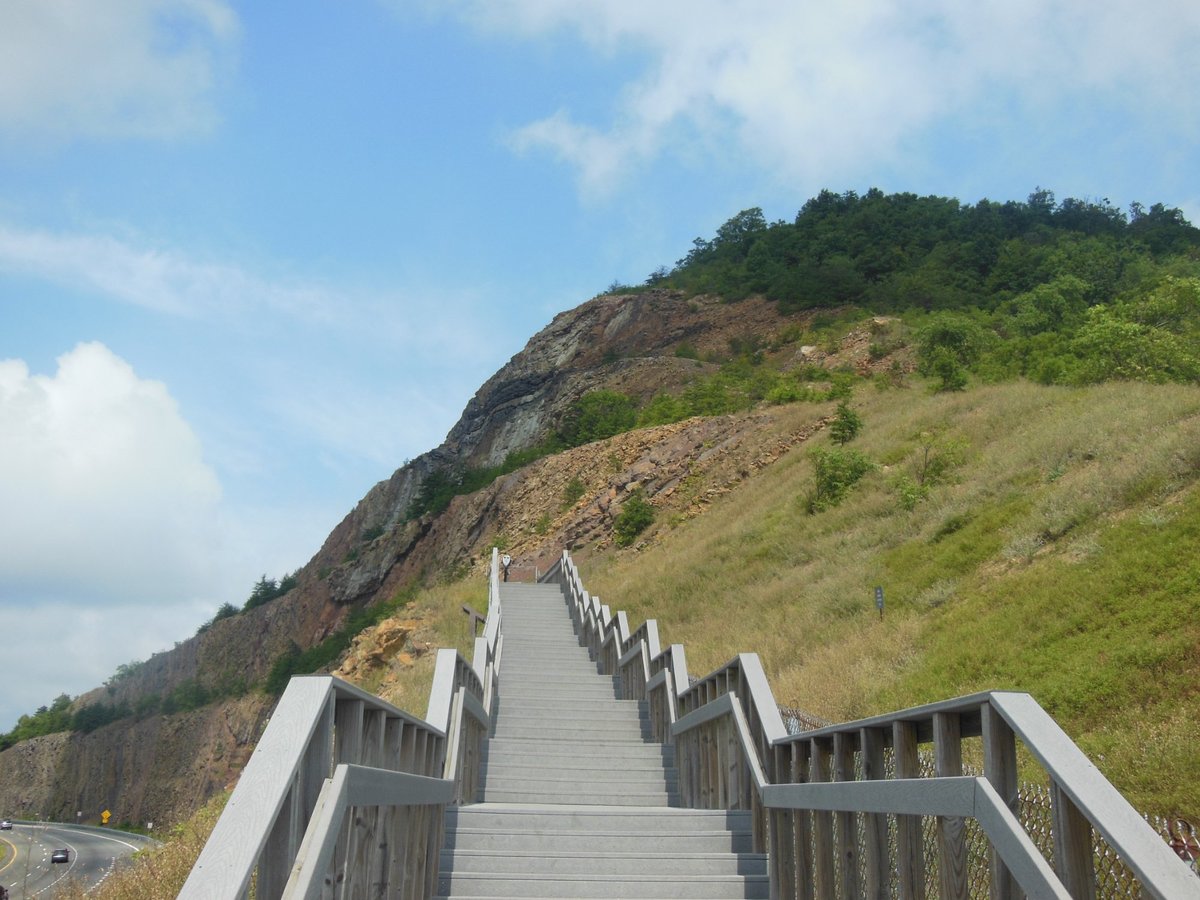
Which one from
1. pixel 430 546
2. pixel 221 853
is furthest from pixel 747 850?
pixel 430 546

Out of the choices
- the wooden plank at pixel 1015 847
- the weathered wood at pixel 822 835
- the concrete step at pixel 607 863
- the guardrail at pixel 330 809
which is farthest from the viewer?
the concrete step at pixel 607 863

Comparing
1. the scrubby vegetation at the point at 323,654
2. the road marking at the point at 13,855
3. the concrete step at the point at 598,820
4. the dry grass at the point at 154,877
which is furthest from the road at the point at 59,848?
the concrete step at the point at 598,820

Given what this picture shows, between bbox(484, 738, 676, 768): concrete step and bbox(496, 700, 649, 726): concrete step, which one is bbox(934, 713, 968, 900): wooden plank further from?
bbox(496, 700, 649, 726): concrete step

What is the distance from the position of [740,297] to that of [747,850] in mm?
66510

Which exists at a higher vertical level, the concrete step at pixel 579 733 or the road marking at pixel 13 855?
the concrete step at pixel 579 733

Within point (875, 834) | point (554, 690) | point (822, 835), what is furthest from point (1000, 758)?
point (554, 690)

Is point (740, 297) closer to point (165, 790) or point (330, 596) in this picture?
point (330, 596)

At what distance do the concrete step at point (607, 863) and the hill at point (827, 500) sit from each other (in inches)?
112

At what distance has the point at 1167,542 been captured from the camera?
12219 millimetres

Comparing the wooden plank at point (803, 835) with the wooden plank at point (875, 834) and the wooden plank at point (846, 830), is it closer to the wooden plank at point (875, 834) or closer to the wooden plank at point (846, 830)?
the wooden plank at point (846, 830)

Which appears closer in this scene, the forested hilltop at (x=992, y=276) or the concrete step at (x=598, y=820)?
the concrete step at (x=598, y=820)

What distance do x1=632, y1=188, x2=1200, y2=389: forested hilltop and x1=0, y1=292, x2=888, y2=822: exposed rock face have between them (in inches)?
222

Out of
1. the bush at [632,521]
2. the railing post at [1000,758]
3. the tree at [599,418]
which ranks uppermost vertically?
the tree at [599,418]

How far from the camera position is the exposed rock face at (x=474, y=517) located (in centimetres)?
3600
